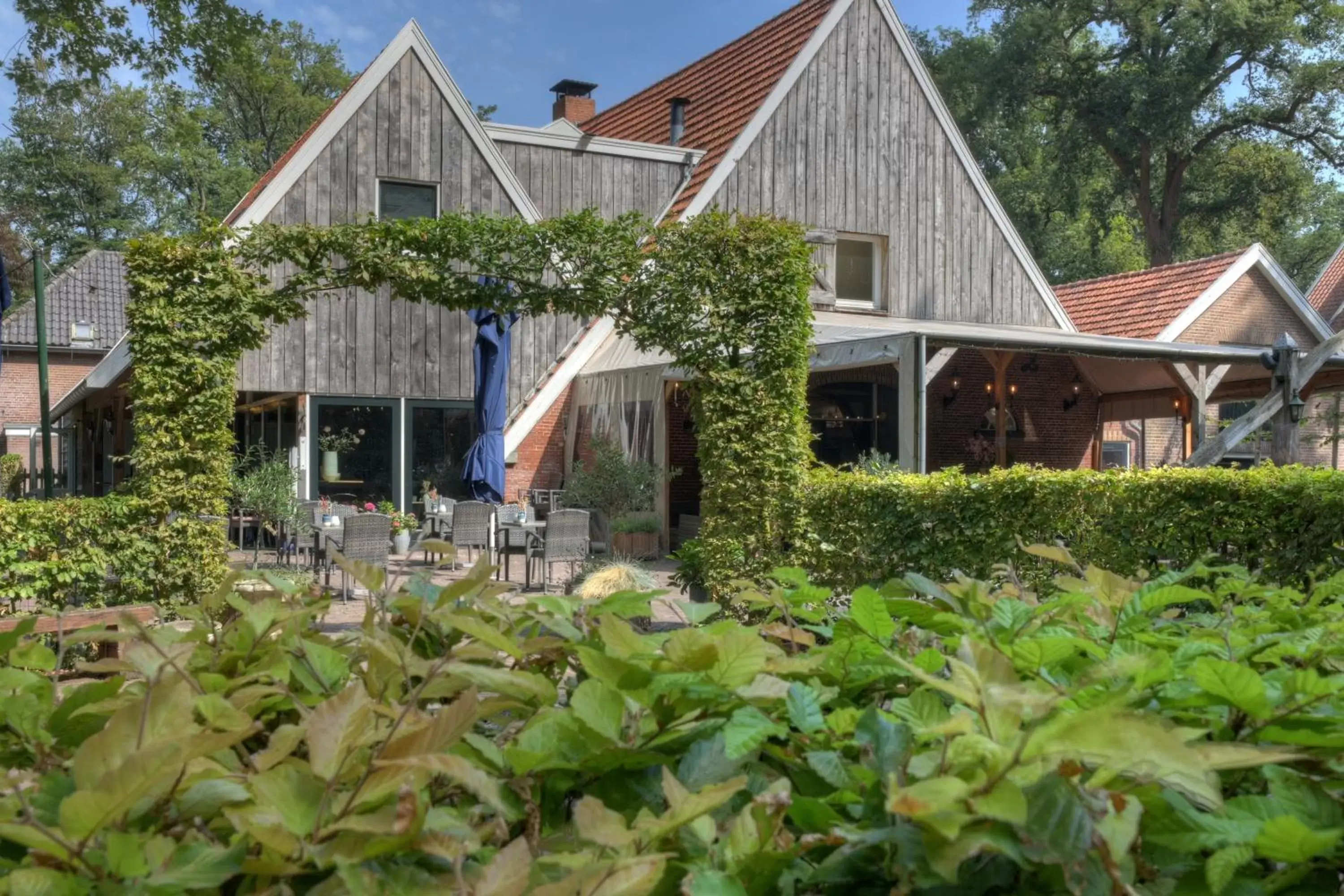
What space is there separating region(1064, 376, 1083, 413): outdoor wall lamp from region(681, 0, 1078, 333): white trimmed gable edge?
38.6 inches

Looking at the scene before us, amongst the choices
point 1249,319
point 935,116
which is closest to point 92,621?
point 935,116

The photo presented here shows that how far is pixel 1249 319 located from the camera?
77.6 ft

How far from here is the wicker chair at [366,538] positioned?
12422mm

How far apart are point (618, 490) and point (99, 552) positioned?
873 cm

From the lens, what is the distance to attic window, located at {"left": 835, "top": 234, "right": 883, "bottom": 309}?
1986 cm

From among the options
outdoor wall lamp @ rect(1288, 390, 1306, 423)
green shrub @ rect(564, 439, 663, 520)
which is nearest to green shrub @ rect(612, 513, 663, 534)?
green shrub @ rect(564, 439, 663, 520)

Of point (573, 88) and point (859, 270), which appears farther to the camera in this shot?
point (573, 88)

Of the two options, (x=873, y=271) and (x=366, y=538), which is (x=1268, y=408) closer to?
(x=873, y=271)

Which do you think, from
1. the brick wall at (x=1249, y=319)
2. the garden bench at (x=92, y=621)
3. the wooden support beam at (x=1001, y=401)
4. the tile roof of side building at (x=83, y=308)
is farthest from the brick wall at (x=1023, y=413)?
the tile roof of side building at (x=83, y=308)

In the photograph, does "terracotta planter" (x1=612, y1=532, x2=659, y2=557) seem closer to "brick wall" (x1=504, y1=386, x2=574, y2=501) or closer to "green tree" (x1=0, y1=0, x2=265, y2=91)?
"brick wall" (x1=504, y1=386, x2=574, y2=501)

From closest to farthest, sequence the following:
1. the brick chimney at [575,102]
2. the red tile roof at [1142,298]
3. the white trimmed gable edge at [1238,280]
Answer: the white trimmed gable edge at [1238,280] < the red tile roof at [1142,298] < the brick chimney at [575,102]

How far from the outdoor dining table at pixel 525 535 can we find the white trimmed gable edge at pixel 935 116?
18.8 feet

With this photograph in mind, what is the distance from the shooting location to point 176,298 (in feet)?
34.0

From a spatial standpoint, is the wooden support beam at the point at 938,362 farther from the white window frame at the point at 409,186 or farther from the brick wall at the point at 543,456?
the white window frame at the point at 409,186
